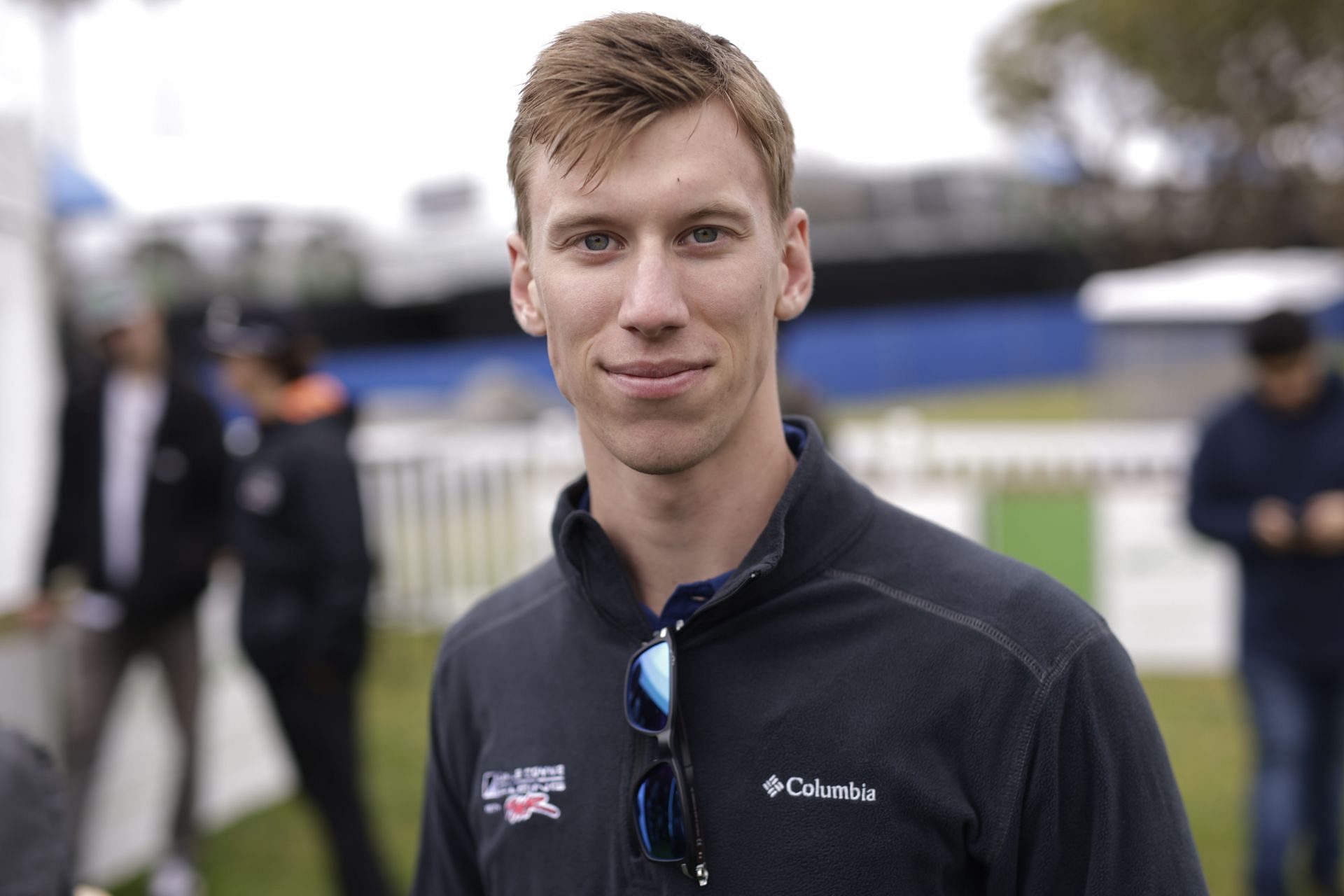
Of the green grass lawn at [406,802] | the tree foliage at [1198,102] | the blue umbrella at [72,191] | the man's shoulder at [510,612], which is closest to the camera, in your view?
the man's shoulder at [510,612]

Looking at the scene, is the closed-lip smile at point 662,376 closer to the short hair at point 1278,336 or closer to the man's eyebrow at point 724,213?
the man's eyebrow at point 724,213

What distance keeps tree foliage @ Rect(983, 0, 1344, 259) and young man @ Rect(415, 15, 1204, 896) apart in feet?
89.5

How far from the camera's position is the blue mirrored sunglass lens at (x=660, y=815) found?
4.38 ft

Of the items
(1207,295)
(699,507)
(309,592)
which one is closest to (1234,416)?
(309,592)

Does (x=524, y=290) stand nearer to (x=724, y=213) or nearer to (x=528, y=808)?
(x=724, y=213)

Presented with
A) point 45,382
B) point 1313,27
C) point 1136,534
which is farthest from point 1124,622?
point 1313,27

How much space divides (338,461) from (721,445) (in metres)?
2.88

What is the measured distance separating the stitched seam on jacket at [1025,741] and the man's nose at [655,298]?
0.53 meters

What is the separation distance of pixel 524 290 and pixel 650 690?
→ 0.51 m

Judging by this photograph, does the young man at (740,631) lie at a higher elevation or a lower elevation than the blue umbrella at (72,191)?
lower

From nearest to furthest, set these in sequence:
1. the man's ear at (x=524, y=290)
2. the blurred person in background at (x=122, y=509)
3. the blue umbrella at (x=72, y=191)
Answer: the man's ear at (x=524, y=290) < the blurred person in background at (x=122, y=509) < the blue umbrella at (x=72, y=191)

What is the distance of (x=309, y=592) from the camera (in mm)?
4016

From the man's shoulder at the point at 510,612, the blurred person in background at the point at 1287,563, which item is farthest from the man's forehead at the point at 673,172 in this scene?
the blurred person in background at the point at 1287,563

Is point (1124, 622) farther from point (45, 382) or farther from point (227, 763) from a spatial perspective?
point (45, 382)
